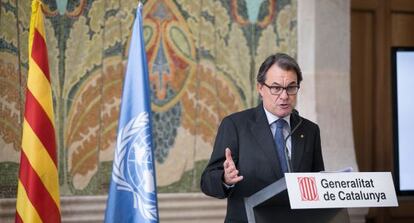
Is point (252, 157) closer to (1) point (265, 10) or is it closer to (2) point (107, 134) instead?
(2) point (107, 134)

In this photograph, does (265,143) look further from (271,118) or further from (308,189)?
(308,189)

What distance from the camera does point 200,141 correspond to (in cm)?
502

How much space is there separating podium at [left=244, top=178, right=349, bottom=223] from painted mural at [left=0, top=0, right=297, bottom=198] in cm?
210

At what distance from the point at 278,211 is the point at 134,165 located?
139cm

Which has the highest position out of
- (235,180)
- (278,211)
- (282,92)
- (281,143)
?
(282,92)

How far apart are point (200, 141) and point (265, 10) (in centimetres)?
96

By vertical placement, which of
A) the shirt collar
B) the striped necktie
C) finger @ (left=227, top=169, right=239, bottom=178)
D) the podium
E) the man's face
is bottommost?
the podium

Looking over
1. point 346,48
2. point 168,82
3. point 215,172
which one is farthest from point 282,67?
point 346,48

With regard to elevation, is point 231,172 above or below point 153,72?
below

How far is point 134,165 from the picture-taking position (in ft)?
13.6

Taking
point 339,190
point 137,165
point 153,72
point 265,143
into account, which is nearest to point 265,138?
point 265,143

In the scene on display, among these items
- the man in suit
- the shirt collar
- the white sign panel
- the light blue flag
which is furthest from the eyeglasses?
the light blue flag

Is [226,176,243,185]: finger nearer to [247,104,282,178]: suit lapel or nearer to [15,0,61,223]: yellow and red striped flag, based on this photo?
[247,104,282,178]: suit lapel

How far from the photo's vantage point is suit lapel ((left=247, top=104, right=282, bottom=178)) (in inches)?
127
